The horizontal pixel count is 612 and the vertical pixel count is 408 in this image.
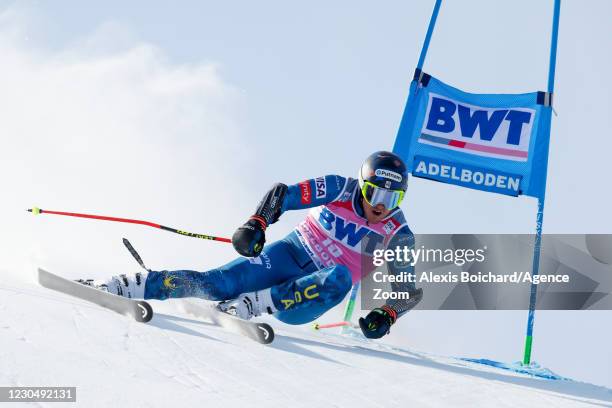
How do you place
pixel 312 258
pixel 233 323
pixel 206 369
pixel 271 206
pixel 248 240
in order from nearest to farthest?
pixel 206 369 < pixel 233 323 < pixel 248 240 < pixel 271 206 < pixel 312 258

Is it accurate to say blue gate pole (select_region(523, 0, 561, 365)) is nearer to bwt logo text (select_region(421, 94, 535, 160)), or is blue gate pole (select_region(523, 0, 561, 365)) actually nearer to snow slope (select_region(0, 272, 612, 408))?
bwt logo text (select_region(421, 94, 535, 160))

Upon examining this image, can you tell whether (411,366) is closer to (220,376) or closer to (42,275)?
(220,376)

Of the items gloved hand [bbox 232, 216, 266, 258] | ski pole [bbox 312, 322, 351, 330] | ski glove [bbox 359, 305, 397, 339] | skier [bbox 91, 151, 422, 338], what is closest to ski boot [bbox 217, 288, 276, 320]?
skier [bbox 91, 151, 422, 338]

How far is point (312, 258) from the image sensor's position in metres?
4.68

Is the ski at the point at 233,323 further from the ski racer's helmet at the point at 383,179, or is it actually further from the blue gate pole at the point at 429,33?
the blue gate pole at the point at 429,33

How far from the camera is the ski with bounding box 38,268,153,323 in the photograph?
Answer: 346 centimetres

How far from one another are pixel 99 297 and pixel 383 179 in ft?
5.85

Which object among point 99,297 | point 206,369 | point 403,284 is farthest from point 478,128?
point 206,369

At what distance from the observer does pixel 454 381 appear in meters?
3.29

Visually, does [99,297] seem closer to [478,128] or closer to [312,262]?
[312,262]

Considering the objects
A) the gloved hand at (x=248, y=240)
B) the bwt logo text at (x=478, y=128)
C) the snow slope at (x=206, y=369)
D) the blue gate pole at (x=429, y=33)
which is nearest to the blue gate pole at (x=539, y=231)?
the bwt logo text at (x=478, y=128)

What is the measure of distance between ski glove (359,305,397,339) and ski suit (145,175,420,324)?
13 cm

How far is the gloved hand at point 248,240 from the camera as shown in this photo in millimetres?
3996

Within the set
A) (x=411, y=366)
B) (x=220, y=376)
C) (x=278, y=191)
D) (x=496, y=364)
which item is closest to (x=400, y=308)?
(x=411, y=366)
